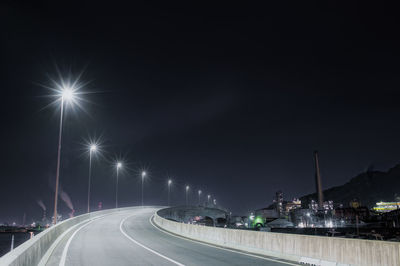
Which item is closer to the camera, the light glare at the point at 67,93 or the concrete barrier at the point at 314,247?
the concrete barrier at the point at 314,247

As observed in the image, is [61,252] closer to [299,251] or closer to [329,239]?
[299,251]

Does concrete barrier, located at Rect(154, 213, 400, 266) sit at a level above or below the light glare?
below

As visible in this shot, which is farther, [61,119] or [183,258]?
[61,119]

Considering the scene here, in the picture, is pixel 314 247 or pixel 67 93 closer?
pixel 314 247

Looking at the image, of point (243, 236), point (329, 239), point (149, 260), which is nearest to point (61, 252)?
point (149, 260)

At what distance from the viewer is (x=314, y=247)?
13.2m

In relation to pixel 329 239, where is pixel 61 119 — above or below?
above

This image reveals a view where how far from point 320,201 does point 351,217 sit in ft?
45.9

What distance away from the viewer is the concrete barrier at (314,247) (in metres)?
10.3

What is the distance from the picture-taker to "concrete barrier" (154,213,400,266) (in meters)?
10.3

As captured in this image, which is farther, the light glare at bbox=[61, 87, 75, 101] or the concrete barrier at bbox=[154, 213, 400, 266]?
the light glare at bbox=[61, 87, 75, 101]

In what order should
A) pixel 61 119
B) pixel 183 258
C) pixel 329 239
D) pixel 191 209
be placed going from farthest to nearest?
pixel 191 209 → pixel 61 119 → pixel 183 258 → pixel 329 239

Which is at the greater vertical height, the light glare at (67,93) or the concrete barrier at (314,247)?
the light glare at (67,93)

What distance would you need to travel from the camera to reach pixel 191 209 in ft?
372
